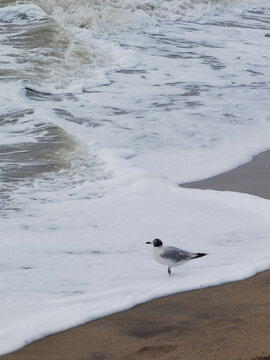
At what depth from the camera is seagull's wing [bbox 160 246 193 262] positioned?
4832 mm

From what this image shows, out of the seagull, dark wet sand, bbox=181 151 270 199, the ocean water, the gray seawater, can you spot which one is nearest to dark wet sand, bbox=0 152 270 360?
the ocean water

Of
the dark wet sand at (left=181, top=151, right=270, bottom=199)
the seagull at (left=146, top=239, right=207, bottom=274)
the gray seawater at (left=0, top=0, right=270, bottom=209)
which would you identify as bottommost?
the gray seawater at (left=0, top=0, right=270, bottom=209)

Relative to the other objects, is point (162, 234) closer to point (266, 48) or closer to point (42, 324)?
point (42, 324)

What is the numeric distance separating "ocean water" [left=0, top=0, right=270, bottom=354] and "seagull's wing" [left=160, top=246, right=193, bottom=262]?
134 mm

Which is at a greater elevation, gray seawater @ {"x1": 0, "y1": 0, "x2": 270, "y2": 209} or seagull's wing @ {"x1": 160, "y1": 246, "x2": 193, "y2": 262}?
seagull's wing @ {"x1": 160, "y1": 246, "x2": 193, "y2": 262}

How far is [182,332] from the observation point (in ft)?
13.2

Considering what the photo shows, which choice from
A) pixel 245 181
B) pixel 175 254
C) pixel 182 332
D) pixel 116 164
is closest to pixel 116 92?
pixel 116 164

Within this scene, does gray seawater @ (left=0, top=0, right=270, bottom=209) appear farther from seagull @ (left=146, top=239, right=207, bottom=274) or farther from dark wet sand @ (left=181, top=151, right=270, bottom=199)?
seagull @ (left=146, top=239, right=207, bottom=274)

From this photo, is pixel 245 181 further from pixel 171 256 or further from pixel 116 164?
pixel 171 256

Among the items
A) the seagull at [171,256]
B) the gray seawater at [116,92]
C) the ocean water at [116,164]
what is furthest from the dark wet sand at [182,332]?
the gray seawater at [116,92]

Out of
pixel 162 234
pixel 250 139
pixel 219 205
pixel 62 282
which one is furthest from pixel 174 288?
pixel 250 139

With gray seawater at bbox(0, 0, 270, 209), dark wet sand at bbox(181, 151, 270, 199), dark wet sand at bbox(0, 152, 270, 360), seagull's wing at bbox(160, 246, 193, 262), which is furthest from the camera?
gray seawater at bbox(0, 0, 270, 209)

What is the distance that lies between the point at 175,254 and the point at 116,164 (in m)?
2.95

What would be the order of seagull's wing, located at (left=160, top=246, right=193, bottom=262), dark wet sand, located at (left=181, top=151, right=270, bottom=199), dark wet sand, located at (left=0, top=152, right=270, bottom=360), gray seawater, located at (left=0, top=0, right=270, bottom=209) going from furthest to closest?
gray seawater, located at (left=0, top=0, right=270, bottom=209) → dark wet sand, located at (left=181, top=151, right=270, bottom=199) → seagull's wing, located at (left=160, top=246, right=193, bottom=262) → dark wet sand, located at (left=0, top=152, right=270, bottom=360)
